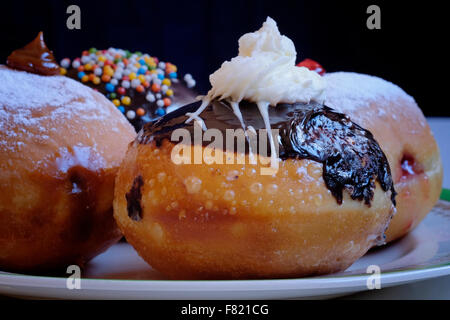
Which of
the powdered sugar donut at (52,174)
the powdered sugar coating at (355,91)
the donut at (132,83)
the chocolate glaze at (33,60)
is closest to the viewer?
the powdered sugar donut at (52,174)

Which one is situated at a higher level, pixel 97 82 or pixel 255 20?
pixel 255 20

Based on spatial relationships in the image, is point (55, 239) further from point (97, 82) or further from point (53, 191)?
point (97, 82)

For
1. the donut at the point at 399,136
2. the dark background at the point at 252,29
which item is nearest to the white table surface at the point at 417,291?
the donut at the point at 399,136

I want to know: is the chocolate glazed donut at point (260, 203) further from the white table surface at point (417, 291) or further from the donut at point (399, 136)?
the donut at point (399, 136)

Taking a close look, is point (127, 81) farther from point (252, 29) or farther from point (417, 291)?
point (252, 29)

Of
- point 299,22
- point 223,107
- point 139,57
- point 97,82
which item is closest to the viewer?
point 223,107
